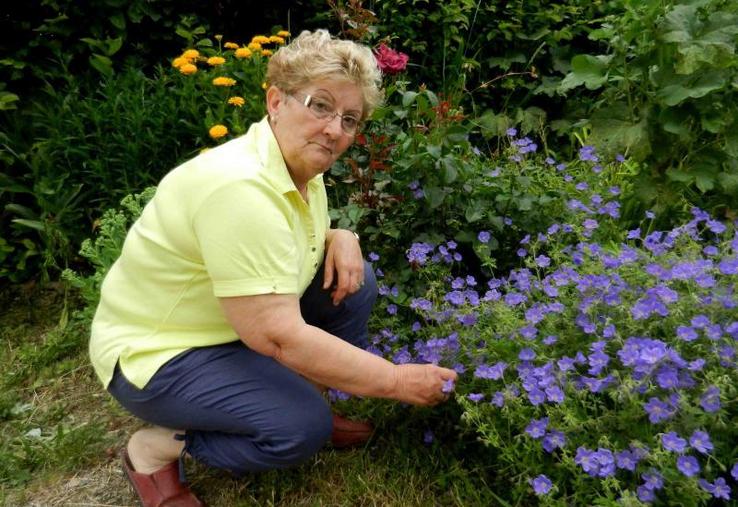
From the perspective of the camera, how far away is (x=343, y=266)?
2299 millimetres

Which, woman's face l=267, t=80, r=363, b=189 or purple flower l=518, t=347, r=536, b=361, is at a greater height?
woman's face l=267, t=80, r=363, b=189

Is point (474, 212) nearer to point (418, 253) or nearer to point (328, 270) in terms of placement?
point (418, 253)

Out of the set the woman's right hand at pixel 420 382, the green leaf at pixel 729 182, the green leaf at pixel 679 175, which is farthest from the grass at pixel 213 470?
the green leaf at pixel 729 182

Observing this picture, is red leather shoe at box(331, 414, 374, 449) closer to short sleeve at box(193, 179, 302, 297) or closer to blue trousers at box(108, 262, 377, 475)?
blue trousers at box(108, 262, 377, 475)

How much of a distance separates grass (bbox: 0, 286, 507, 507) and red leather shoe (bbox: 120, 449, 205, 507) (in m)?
0.12

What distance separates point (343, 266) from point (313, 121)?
545mm

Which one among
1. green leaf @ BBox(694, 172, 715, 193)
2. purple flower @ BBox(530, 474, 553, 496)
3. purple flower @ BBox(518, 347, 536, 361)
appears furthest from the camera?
green leaf @ BBox(694, 172, 715, 193)

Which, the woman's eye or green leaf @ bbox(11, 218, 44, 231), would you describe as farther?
green leaf @ bbox(11, 218, 44, 231)

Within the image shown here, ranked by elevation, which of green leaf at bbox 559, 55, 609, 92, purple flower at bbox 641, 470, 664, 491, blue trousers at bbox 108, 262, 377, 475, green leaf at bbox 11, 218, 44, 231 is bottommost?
green leaf at bbox 11, 218, 44, 231

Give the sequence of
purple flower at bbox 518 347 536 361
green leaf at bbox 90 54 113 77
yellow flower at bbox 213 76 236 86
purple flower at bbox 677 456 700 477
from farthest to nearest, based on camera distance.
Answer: green leaf at bbox 90 54 113 77 → yellow flower at bbox 213 76 236 86 → purple flower at bbox 518 347 536 361 → purple flower at bbox 677 456 700 477

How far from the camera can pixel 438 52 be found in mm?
4125

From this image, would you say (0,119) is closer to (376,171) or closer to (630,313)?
(376,171)

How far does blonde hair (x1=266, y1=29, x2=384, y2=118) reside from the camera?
74.1 inches

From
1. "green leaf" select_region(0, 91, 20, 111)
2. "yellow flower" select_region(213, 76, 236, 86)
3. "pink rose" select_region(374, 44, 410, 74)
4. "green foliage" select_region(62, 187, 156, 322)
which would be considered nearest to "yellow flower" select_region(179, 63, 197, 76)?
"yellow flower" select_region(213, 76, 236, 86)
